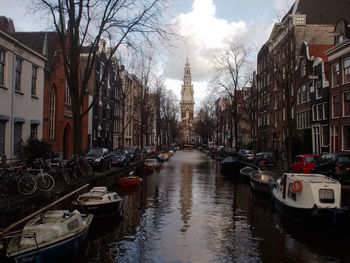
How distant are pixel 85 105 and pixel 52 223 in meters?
32.7

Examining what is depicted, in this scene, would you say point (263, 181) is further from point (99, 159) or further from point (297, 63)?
point (297, 63)

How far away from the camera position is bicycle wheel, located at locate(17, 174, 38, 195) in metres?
13.5

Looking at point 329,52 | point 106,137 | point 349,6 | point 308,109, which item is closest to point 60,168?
point 329,52

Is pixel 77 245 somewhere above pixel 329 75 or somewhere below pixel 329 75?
below

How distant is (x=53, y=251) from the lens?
9266mm

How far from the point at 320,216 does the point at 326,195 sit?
1.32 metres

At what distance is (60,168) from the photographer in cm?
1862

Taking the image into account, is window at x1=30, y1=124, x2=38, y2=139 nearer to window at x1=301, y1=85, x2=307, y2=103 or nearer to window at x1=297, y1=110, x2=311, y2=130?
window at x1=297, y1=110, x2=311, y2=130

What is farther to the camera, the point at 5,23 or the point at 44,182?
the point at 5,23

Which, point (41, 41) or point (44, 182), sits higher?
point (41, 41)

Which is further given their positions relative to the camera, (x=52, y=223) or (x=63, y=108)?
(x=63, y=108)

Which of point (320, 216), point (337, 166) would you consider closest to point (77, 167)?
point (320, 216)

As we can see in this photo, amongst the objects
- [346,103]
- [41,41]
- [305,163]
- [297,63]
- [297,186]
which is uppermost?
[41,41]

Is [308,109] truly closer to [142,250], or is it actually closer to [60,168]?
[60,168]
